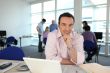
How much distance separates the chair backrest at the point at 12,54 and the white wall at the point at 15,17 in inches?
237

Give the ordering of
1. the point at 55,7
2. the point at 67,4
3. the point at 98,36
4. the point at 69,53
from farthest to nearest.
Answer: the point at 55,7, the point at 67,4, the point at 98,36, the point at 69,53

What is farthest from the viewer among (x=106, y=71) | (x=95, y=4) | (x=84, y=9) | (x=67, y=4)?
(x=67, y=4)

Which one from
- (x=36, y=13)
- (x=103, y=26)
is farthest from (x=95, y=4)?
(x=36, y=13)

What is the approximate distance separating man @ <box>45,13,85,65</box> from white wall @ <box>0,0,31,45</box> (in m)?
6.68

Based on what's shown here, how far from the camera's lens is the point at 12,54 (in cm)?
232

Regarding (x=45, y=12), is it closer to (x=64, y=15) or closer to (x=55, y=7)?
(x=55, y=7)

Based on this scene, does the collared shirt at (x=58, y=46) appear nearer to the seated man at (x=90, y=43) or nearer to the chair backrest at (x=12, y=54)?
the chair backrest at (x=12, y=54)

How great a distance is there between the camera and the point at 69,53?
70.8 inches

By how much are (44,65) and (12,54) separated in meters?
1.30

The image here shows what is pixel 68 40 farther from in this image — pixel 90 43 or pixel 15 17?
pixel 15 17

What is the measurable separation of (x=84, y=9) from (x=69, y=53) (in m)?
5.89

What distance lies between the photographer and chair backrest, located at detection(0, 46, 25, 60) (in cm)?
229

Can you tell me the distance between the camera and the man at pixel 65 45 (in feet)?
5.80

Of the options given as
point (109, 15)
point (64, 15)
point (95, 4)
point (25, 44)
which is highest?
point (95, 4)
